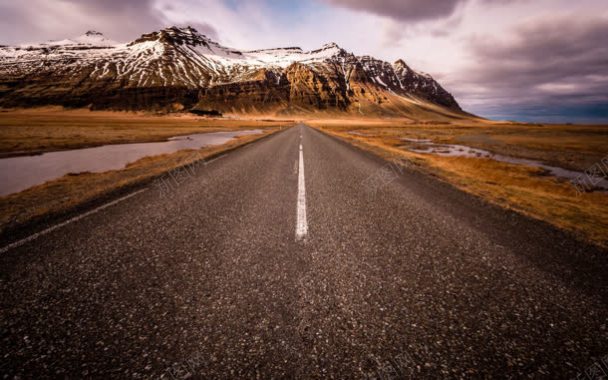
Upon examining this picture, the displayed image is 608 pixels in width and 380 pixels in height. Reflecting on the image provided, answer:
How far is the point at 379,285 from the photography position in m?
3.32

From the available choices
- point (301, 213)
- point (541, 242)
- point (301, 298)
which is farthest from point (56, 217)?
point (541, 242)

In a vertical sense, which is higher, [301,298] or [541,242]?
[541,242]

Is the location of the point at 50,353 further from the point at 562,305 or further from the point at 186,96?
the point at 186,96

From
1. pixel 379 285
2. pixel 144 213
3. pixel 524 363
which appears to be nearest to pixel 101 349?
pixel 379 285

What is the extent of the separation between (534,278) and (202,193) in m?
7.64

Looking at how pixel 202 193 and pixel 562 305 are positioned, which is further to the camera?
pixel 202 193

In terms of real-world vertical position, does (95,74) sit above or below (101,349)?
above

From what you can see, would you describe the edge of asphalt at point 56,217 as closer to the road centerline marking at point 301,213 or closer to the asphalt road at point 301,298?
the asphalt road at point 301,298

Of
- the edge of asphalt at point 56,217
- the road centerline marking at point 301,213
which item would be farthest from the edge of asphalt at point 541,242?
the edge of asphalt at point 56,217

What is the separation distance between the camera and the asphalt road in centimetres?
225

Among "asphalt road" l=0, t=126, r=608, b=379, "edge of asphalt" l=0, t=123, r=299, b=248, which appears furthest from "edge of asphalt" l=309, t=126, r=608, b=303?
"edge of asphalt" l=0, t=123, r=299, b=248

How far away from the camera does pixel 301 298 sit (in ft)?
10.0

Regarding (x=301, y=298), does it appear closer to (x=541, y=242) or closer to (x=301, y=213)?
(x=301, y=213)

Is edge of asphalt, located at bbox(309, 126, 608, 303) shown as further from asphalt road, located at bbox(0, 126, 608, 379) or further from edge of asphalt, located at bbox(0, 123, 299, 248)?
edge of asphalt, located at bbox(0, 123, 299, 248)
